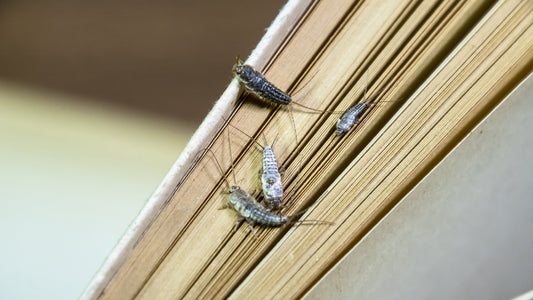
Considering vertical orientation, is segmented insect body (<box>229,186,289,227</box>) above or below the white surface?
below

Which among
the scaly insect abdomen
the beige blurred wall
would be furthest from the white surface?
the beige blurred wall

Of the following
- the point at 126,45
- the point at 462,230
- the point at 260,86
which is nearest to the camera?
the point at 260,86

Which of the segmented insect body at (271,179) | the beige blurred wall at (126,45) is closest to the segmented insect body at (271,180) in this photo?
the segmented insect body at (271,179)

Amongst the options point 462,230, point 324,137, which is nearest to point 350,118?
point 324,137

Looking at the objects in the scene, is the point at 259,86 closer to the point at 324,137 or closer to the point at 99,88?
the point at 324,137

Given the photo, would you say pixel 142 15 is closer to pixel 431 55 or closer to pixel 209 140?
pixel 209 140

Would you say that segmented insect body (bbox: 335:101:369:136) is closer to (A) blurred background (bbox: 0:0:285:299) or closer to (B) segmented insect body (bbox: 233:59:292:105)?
(B) segmented insect body (bbox: 233:59:292:105)
